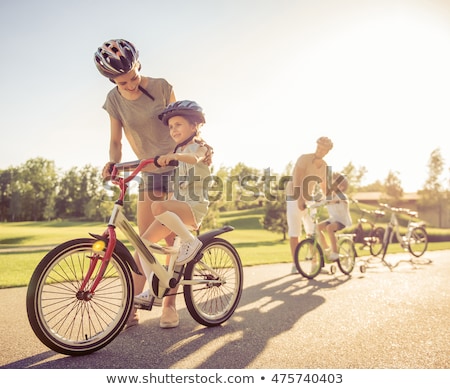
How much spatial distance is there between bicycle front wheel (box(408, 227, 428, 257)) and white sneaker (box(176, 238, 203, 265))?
858 cm

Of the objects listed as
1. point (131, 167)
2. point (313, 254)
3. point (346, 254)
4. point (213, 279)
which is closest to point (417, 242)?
point (346, 254)

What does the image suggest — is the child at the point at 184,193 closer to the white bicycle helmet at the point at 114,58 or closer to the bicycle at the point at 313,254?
the white bicycle helmet at the point at 114,58

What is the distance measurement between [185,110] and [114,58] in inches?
27.2

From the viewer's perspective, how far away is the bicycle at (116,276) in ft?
8.31

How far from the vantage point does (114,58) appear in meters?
3.15

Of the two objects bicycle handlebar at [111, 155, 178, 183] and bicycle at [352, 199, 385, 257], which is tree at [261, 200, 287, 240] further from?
bicycle handlebar at [111, 155, 178, 183]

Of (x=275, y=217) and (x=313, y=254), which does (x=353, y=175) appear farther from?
(x=313, y=254)

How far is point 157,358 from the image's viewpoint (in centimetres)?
262

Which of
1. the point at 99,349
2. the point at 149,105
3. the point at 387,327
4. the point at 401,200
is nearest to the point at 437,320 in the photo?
the point at 387,327

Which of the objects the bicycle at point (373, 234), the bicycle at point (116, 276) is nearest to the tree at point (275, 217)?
the bicycle at point (373, 234)

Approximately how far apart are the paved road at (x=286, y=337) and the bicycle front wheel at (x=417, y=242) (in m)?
5.50
